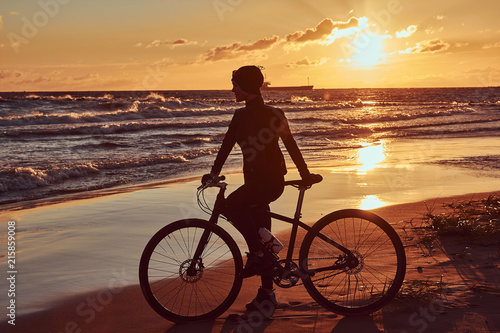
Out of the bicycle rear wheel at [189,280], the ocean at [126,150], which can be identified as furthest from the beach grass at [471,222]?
the ocean at [126,150]

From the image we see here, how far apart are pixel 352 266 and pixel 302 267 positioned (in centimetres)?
41

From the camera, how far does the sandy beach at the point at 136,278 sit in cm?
400

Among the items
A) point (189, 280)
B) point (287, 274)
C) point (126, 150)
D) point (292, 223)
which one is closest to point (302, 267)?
point (287, 274)

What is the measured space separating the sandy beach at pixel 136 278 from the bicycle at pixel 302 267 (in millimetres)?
136

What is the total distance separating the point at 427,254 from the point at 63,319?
370cm

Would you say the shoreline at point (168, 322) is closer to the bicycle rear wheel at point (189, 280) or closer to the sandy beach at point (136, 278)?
the sandy beach at point (136, 278)

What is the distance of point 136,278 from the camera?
5.17 m

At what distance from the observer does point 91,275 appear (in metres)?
5.33

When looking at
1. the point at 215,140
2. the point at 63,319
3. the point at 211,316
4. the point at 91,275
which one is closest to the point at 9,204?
the point at 91,275

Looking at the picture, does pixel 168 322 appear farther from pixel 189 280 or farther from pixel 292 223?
pixel 292 223

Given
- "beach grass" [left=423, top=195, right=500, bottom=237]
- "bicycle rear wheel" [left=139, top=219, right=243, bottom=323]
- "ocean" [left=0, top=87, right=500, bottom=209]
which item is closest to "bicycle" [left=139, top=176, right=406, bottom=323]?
→ "bicycle rear wheel" [left=139, top=219, right=243, bottom=323]

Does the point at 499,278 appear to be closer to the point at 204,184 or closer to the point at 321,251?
the point at 321,251

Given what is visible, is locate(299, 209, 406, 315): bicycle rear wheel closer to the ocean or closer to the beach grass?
the beach grass

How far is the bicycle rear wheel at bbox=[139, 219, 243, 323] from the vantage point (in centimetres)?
404
